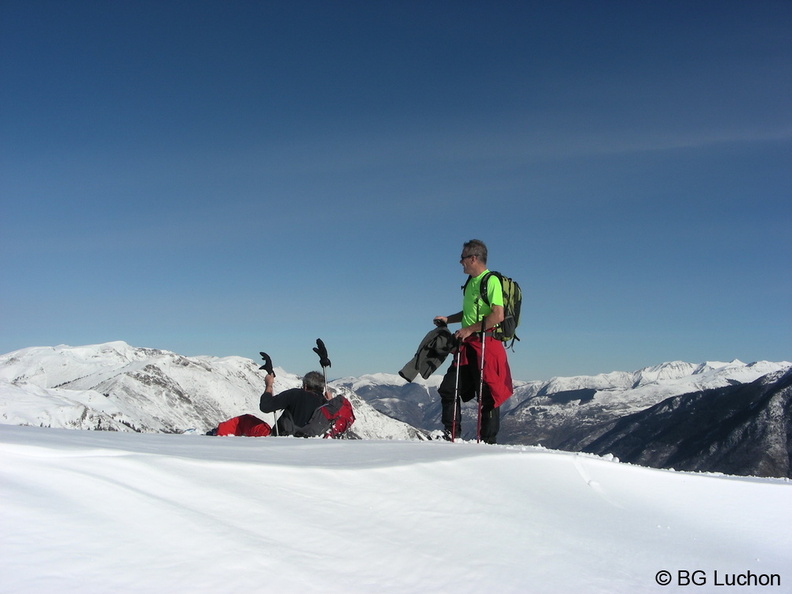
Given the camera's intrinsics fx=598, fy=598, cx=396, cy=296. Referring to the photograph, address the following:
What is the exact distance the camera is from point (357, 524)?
11.5ft

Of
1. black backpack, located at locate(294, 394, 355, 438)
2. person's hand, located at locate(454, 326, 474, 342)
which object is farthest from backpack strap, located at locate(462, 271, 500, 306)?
black backpack, located at locate(294, 394, 355, 438)

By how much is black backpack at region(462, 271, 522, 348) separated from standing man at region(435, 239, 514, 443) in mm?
73

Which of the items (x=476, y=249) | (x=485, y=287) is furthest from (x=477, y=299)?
(x=476, y=249)

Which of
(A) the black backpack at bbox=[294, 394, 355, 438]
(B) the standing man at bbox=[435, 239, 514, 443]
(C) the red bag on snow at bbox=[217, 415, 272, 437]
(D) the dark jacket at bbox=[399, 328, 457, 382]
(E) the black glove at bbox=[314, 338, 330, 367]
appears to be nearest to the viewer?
(B) the standing man at bbox=[435, 239, 514, 443]

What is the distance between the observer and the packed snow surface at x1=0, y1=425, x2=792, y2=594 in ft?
8.68

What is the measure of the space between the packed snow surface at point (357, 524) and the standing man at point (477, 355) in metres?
2.91

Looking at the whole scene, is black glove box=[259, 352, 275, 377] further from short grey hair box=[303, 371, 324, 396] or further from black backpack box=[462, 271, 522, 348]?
black backpack box=[462, 271, 522, 348]

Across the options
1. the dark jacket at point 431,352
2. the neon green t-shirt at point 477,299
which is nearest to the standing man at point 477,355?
the neon green t-shirt at point 477,299

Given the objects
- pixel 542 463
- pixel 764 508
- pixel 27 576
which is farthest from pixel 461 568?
pixel 764 508

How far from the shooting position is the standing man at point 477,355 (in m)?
8.30

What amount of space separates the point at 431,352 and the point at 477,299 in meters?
1.06

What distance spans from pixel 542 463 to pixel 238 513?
3.03 metres

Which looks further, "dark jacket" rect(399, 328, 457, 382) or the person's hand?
"dark jacket" rect(399, 328, 457, 382)

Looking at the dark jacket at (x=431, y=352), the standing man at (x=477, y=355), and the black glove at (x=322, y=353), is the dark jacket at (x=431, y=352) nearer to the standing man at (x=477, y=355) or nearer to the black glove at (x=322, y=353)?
the standing man at (x=477, y=355)
